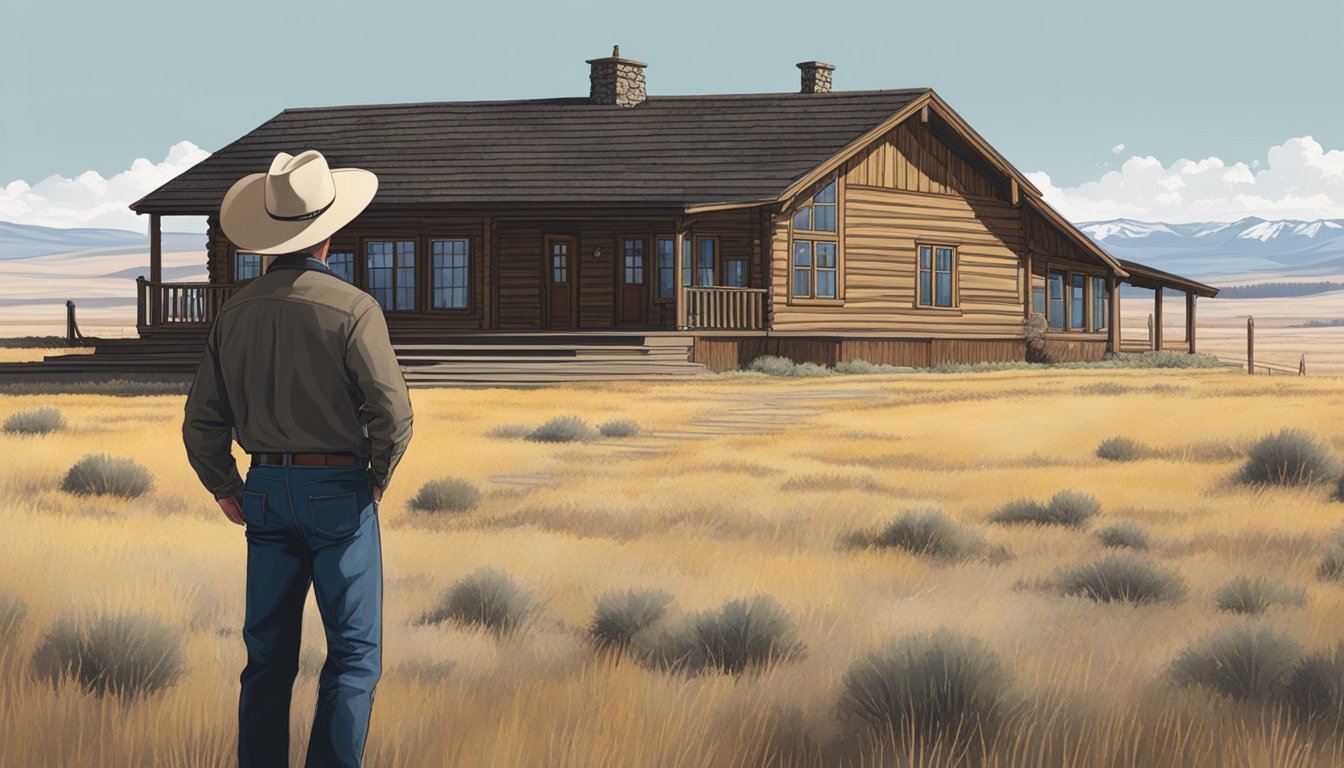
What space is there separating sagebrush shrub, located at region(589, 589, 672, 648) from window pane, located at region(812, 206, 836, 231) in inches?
1124

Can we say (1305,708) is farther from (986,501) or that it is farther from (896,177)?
(896,177)

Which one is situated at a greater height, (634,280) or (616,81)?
(616,81)

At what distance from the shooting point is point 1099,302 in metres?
44.9

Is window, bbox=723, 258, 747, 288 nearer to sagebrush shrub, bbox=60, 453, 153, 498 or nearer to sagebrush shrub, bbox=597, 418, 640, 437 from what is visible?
sagebrush shrub, bbox=597, 418, 640, 437

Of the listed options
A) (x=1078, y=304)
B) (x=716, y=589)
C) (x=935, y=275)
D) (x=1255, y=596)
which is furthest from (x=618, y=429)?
(x=1078, y=304)

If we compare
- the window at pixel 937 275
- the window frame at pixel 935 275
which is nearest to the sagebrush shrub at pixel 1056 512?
the window frame at pixel 935 275

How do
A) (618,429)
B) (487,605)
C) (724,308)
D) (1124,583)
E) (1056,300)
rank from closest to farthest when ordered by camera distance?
(487,605) < (1124,583) < (618,429) < (724,308) < (1056,300)

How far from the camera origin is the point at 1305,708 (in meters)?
6.29

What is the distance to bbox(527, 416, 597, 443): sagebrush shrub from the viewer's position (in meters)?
18.1

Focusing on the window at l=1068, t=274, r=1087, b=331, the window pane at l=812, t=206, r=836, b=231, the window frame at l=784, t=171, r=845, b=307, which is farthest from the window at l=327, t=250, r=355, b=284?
the window at l=1068, t=274, r=1087, b=331

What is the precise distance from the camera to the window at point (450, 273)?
116 ft

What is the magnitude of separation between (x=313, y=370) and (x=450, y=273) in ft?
102

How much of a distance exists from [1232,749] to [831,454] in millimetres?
10969

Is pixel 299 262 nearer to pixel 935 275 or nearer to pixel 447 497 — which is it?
pixel 447 497
